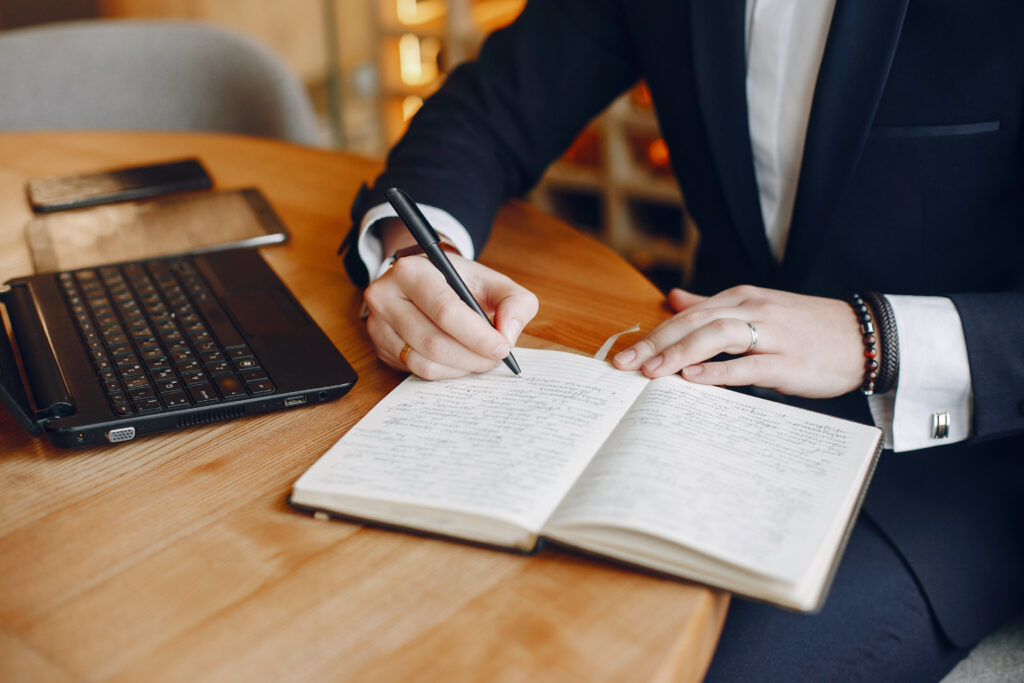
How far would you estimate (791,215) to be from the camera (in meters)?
0.99

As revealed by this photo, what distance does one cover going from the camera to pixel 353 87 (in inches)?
158

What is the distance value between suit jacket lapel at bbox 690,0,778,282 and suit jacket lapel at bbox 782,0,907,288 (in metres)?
0.07

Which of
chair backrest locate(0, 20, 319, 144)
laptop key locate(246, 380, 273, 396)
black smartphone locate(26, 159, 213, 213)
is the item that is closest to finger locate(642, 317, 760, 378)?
laptop key locate(246, 380, 273, 396)

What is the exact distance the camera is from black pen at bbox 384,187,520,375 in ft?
2.35

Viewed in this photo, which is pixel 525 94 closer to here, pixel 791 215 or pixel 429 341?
pixel 791 215

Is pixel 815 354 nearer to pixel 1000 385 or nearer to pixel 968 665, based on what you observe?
pixel 1000 385

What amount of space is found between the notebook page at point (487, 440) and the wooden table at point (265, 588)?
1.2 inches

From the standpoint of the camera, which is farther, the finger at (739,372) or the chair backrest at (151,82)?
the chair backrest at (151,82)

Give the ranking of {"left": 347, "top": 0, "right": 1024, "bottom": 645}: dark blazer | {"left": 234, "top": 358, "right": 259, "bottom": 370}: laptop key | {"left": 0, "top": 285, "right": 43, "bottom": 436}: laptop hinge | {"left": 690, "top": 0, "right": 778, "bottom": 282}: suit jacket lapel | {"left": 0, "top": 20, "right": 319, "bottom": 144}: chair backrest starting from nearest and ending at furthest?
{"left": 0, "top": 285, "right": 43, "bottom": 436}: laptop hinge → {"left": 234, "top": 358, "right": 259, "bottom": 370}: laptop key → {"left": 347, "top": 0, "right": 1024, "bottom": 645}: dark blazer → {"left": 690, "top": 0, "right": 778, "bottom": 282}: suit jacket lapel → {"left": 0, "top": 20, "right": 319, "bottom": 144}: chair backrest

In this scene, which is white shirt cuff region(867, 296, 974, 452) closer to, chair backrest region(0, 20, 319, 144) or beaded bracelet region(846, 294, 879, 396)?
beaded bracelet region(846, 294, 879, 396)

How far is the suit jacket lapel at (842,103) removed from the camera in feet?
2.75

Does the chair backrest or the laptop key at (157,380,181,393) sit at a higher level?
the chair backrest

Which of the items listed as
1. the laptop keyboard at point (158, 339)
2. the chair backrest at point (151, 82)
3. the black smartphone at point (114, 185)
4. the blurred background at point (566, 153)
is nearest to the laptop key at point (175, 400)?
the laptop keyboard at point (158, 339)

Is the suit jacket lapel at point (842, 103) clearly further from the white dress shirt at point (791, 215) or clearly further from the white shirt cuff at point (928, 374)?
the white shirt cuff at point (928, 374)
